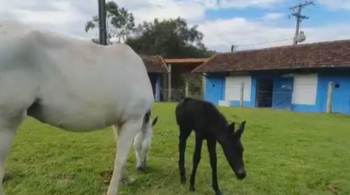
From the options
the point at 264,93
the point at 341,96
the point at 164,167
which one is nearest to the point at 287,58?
the point at 264,93

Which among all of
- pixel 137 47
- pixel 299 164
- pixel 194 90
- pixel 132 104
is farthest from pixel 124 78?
pixel 137 47

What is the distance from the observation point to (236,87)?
26.7 meters

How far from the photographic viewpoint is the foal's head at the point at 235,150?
12.9 ft

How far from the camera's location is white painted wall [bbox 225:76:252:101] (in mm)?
25797

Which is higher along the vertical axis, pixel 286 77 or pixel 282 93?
pixel 286 77

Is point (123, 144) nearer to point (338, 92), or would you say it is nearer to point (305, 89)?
point (338, 92)

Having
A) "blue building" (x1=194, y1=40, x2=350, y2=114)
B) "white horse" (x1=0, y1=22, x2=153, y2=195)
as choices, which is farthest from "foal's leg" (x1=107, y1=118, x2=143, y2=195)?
"blue building" (x1=194, y1=40, x2=350, y2=114)

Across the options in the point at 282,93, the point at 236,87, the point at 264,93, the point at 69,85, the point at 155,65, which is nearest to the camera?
the point at 69,85

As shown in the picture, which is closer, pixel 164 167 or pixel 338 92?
pixel 164 167

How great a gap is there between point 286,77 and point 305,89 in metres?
1.79

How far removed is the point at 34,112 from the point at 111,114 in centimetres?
64

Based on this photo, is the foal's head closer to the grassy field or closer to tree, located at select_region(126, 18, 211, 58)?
the grassy field

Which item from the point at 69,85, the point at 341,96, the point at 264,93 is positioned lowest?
the point at 264,93

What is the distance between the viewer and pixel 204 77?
98.0 ft
